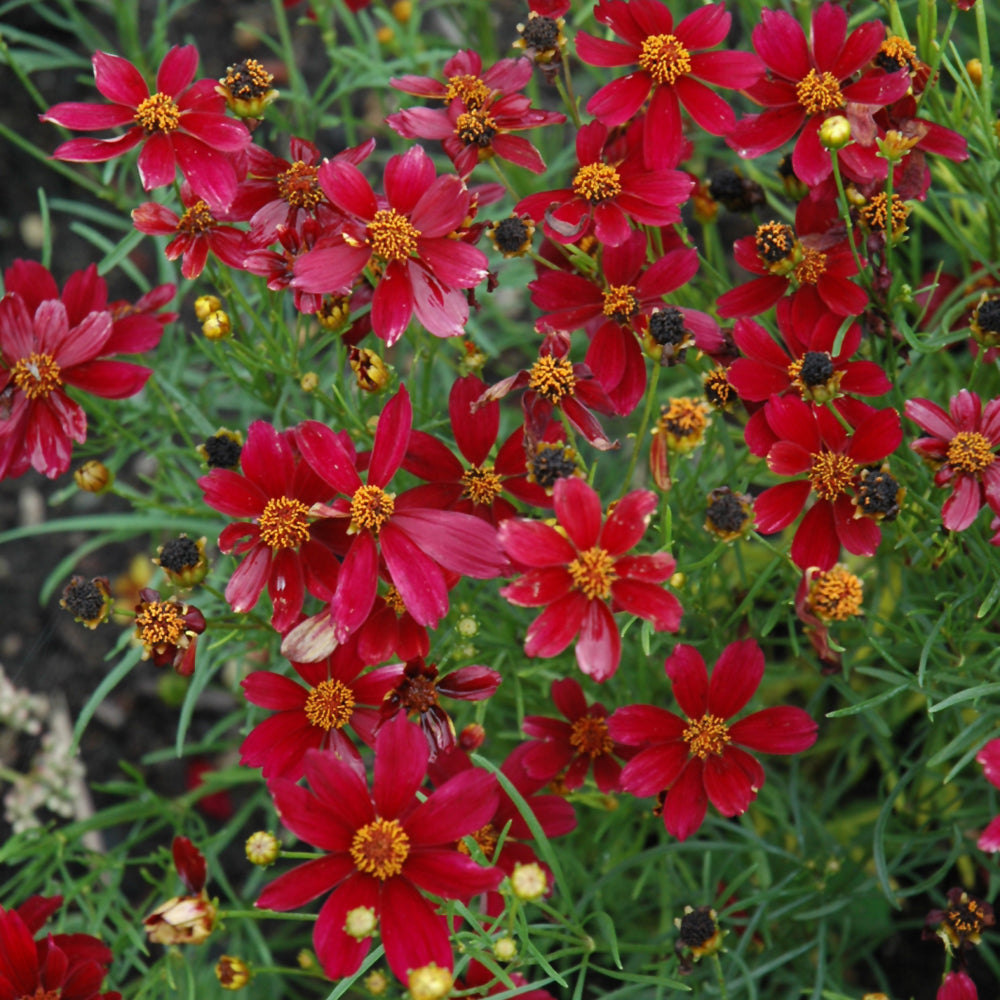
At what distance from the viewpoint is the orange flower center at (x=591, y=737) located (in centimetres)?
131

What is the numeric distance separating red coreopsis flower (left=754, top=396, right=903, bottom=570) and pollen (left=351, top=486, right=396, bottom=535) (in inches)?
15.7

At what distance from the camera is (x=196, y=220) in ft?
4.13

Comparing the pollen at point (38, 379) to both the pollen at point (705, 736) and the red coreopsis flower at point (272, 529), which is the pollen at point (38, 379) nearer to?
the red coreopsis flower at point (272, 529)

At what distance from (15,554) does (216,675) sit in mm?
548

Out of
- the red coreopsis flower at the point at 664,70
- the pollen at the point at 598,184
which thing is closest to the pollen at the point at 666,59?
the red coreopsis flower at the point at 664,70

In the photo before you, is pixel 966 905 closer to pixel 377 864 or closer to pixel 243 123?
pixel 377 864

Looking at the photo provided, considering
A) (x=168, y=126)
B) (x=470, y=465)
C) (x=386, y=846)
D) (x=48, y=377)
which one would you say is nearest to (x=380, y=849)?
(x=386, y=846)

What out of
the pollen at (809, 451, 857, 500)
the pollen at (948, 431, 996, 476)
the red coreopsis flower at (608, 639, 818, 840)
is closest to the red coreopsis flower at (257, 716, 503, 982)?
the red coreopsis flower at (608, 639, 818, 840)

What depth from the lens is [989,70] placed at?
3.98 feet

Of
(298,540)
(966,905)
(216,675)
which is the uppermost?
(298,540)

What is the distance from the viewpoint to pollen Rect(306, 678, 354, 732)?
1.16 meters

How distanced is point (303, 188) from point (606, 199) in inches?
14.1

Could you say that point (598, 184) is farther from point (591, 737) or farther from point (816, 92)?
point (591, 737)

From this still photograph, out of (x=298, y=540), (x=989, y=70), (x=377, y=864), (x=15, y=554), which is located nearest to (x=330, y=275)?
(x=298, y=540)
